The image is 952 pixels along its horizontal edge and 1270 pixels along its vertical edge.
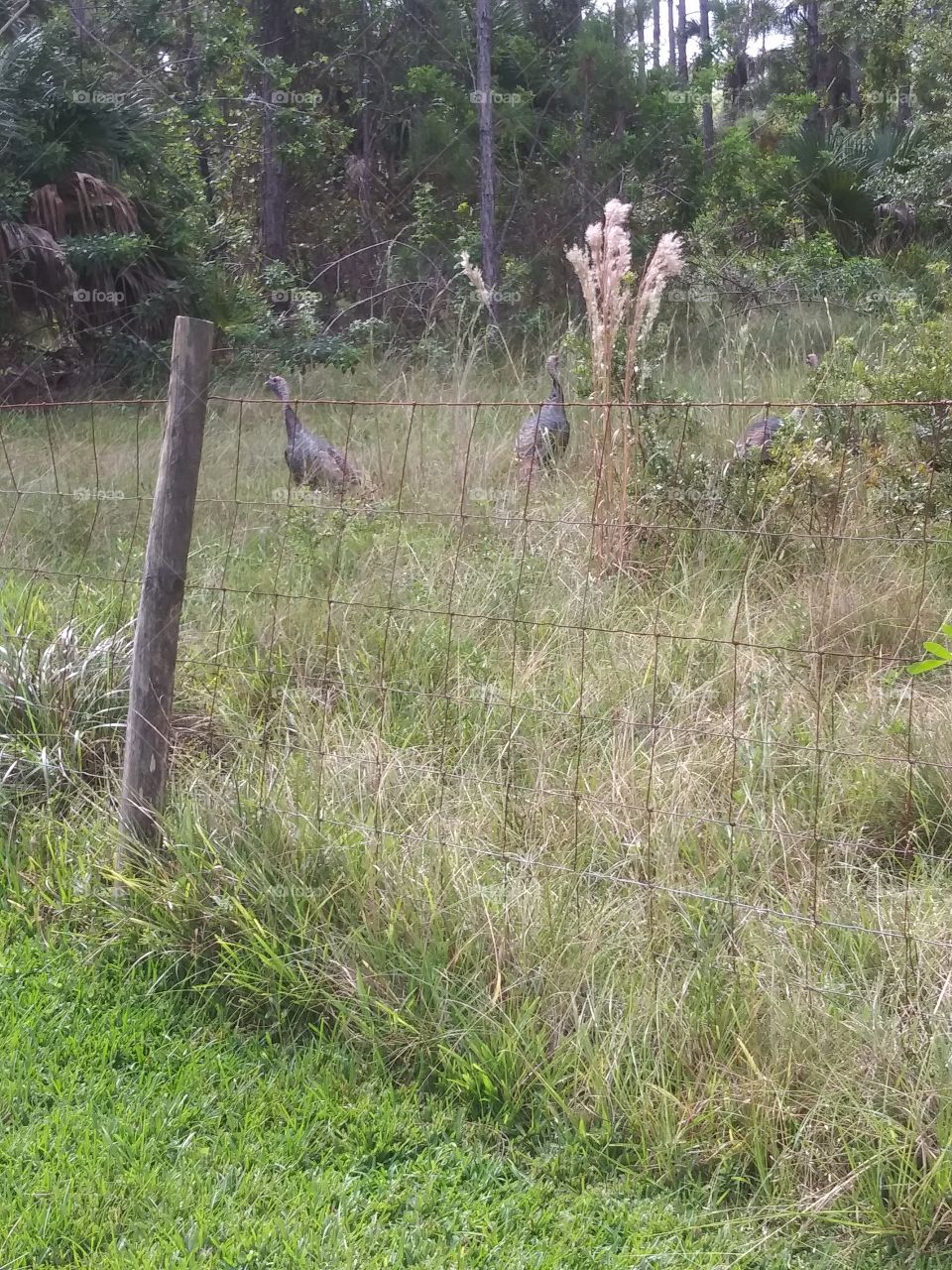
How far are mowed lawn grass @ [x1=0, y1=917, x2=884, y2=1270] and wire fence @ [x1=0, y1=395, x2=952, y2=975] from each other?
67 cm

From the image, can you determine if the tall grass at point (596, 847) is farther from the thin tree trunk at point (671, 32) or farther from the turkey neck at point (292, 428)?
the thin tree trunk at point (671, 32)

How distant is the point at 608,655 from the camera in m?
4.14

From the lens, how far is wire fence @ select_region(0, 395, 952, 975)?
3.10 meters

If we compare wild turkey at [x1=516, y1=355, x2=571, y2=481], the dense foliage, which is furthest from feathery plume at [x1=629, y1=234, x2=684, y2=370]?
the dense foliage

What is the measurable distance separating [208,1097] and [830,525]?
10.7ft

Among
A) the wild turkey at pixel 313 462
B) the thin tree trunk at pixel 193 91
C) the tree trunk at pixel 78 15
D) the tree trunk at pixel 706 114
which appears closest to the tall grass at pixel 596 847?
the wild turkey at pixel 313 462

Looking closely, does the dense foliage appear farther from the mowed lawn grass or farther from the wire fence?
the mowed lawn grass

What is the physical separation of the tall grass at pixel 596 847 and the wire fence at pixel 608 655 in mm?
16

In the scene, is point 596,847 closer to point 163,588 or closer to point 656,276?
point 163,588

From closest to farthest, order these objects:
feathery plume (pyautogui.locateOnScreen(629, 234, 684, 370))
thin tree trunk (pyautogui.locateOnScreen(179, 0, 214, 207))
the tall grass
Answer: the tall grass, feathery plume (pyautogui.locateOnScreen(629, 234, 684, 370)), thin tree trunk (pyautogui.locateOnScreen(179, 0, 214, 207))

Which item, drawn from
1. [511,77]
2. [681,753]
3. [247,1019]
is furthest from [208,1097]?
[511,77]

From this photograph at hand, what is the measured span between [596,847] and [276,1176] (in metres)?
1.14

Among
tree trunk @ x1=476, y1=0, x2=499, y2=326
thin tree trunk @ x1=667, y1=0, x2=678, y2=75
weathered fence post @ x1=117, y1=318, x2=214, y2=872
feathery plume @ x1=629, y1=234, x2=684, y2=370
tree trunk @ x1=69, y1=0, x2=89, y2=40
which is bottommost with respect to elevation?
weathered fence post @ x1=117, y1=318, x2=214, y2=872

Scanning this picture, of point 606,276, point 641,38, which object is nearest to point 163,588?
point 606,276
